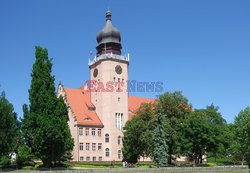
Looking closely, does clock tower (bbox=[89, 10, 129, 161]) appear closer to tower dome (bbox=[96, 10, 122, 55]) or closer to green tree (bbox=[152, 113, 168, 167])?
tower dome (bbox=[96, 10, 122, 55])

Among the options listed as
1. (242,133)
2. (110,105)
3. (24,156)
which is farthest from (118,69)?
(24,156)

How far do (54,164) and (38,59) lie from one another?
14.6m

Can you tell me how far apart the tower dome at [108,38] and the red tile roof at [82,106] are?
9724mm

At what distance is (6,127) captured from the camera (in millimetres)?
55219

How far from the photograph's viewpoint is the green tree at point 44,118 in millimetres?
52344

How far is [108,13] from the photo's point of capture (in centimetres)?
8250

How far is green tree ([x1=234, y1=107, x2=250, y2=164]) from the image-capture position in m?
67.3

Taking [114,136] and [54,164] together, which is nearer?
[54,164]

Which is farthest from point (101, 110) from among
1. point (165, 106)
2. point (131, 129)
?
point (165, 106)

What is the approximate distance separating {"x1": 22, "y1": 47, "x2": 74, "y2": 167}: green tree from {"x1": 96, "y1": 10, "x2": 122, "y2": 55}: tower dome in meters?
26.6

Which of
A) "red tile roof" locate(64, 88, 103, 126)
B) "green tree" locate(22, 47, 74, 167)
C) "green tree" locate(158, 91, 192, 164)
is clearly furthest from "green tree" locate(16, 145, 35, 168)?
"green tree" locate(158, 91, 192, 164)

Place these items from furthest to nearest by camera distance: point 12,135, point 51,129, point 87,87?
point 87,87, point 12,135, point 51,129

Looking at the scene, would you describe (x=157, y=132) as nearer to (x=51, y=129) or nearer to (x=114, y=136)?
(x=51, y=129)

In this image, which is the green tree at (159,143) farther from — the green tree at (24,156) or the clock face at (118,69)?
the clock face at (118,69)
